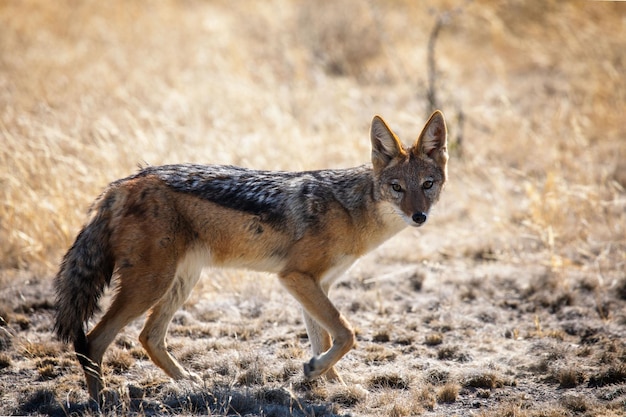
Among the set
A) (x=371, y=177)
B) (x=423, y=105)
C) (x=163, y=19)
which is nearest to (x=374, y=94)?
(x=423, y=105)

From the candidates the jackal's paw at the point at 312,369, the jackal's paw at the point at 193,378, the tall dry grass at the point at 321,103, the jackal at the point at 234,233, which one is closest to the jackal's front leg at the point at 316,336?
the jackal at the point at 234,233

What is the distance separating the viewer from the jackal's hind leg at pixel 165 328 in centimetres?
520

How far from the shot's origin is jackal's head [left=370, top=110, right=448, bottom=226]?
5.40m

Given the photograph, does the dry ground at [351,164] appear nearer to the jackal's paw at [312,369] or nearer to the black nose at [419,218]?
the jackal's paw at [312,369]

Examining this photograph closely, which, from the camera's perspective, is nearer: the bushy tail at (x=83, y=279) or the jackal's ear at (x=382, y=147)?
the bushy tail at (x=83, y=279)

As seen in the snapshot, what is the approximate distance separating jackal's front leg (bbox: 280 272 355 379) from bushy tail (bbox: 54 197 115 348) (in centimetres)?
134

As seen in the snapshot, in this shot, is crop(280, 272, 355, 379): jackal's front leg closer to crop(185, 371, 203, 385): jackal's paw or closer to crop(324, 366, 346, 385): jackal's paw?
crop(324, 366, 346, 385): jackal's paw

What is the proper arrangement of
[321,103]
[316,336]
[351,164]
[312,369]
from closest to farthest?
[312,369] < [316,336] < [351,164] < [321,103]

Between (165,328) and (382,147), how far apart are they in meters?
2.33

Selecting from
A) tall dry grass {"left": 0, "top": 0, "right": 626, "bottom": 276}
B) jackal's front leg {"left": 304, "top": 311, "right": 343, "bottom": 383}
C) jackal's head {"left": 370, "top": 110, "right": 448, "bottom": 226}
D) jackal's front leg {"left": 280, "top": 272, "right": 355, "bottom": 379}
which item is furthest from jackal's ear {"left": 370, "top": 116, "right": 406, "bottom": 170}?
tall dry grass {"left": 0, "top": 0, "right": 626, "bottom": 276}

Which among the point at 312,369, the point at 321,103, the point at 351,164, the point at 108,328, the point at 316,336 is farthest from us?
the point at 321,103

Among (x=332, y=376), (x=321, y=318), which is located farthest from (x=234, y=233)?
(x=332, y=376)

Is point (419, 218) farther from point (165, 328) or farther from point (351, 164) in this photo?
point (351, 164)

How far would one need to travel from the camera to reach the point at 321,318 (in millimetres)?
4980
